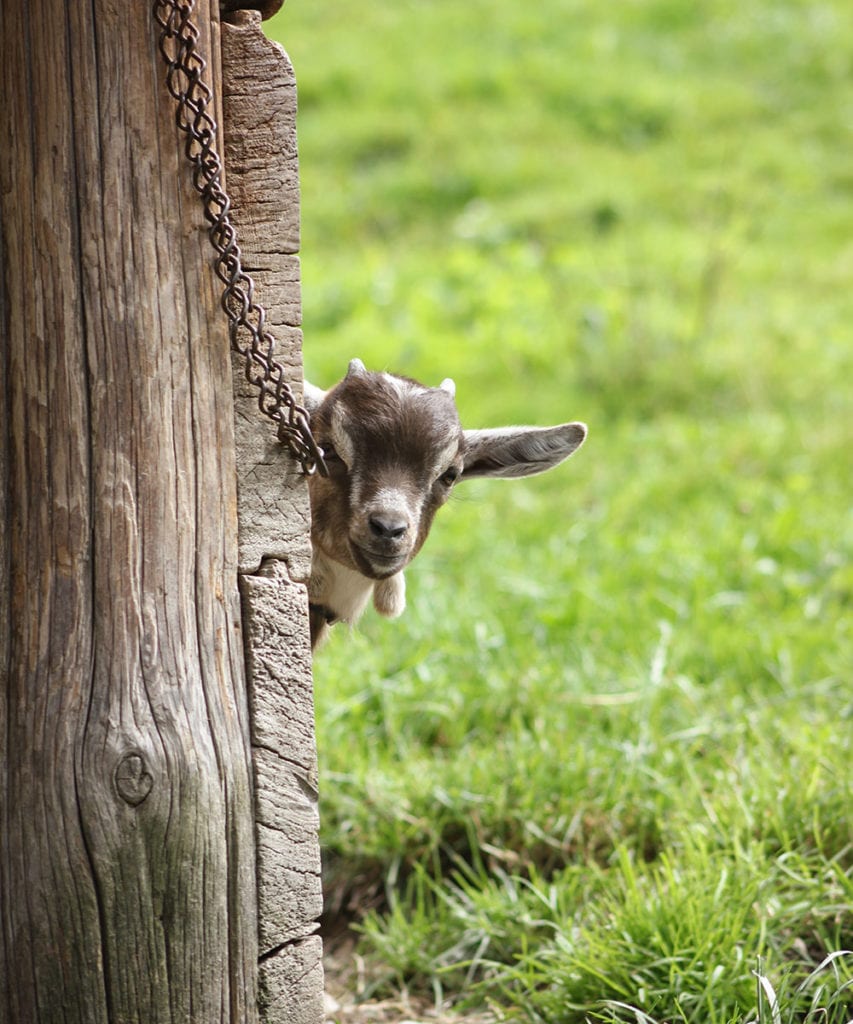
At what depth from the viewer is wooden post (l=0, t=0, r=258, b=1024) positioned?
2.50 m

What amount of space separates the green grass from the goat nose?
1.20 m

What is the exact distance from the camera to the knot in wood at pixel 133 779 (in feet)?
8.21

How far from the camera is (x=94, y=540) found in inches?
99.7

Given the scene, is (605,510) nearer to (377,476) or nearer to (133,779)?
(377,476)

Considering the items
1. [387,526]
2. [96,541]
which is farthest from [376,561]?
[96,541]

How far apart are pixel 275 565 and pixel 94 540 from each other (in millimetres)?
436

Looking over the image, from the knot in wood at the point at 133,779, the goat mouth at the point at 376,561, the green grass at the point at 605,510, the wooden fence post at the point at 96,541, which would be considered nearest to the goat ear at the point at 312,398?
the goat mouth at the point at 376,561

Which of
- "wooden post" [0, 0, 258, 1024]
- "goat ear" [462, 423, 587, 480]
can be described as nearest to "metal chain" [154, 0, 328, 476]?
"wooden post" [0, 0, 258, 1024]

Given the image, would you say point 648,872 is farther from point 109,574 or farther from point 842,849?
point 109,574

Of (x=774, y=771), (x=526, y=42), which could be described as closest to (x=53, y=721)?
(x=774, y=771)

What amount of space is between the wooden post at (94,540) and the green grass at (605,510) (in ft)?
4.26

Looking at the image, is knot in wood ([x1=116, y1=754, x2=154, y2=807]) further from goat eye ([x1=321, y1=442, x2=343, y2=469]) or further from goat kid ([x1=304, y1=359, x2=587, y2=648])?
goat eye ([x1=321, y1=442, x2=343, y2=469])

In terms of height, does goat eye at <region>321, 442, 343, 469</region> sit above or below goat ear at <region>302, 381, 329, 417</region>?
below

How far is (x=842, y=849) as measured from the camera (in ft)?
12.4
